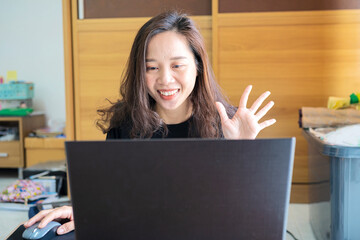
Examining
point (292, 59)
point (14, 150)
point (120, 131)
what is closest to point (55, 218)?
point (120, 131)

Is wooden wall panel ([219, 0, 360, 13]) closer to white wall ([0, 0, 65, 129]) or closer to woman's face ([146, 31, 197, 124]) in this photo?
woman's face ([146, 31, 197, 124])

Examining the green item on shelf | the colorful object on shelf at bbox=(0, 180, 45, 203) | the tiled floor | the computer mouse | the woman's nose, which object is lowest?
the tiled floor

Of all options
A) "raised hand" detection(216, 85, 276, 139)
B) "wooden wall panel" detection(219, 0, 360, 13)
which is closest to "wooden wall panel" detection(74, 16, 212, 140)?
"wooden wall panel" detection(219, 0, 360, 13)

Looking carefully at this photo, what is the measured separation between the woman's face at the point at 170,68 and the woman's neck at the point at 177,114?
0.25 feet

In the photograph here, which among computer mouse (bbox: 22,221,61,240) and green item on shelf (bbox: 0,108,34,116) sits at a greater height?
green item on shelf (bbox: 0,108,34,116)

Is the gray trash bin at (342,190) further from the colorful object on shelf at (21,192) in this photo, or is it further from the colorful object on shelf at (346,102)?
the colorful object on shelf at (21,192)

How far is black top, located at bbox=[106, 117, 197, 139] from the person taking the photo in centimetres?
121

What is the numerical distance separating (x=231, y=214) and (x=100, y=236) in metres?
0.18

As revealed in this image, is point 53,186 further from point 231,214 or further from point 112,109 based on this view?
point 231,214

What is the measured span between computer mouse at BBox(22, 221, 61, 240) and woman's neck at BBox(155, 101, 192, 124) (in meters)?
0.56

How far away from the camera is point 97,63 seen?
2393 mm

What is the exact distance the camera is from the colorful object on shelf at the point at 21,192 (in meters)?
2.34

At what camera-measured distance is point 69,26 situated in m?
2.37

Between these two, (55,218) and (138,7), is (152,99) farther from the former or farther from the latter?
(138,7)
